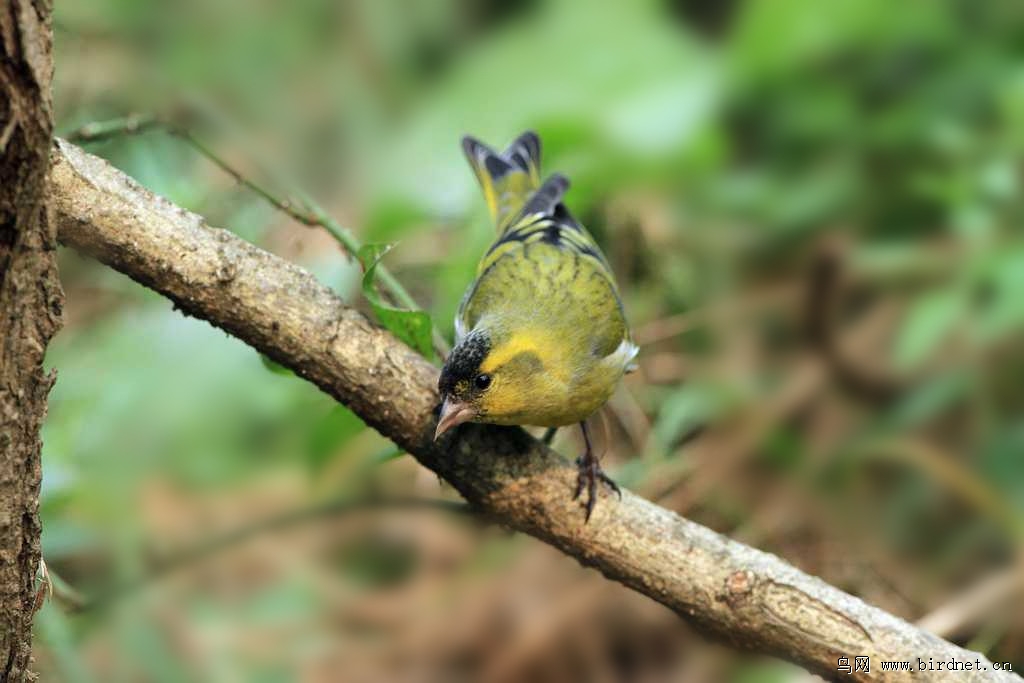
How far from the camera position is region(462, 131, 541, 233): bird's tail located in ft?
8.31

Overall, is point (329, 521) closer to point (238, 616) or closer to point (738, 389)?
point (238, 616)

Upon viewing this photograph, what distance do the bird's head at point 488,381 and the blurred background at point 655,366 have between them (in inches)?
31.1

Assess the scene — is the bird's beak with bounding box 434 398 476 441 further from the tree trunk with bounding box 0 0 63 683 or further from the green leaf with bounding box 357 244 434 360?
the tree trunk with bounding box 0 0 63 683

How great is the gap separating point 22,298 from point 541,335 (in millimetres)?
1004

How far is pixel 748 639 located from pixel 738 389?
246 cm

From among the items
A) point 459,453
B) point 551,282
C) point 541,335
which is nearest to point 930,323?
point 551,282

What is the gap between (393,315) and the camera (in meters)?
1.65

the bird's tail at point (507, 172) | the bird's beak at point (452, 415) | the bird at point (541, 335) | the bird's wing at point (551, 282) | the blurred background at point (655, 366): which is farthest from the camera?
the blurred background at point (655, 366)

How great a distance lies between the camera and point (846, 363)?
3.94 m

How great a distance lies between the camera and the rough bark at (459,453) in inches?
59.5

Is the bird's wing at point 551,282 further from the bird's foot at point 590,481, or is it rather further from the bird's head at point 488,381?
the bird's foot at point 590,481

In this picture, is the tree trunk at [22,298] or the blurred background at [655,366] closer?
the tree trunk at [22,298]

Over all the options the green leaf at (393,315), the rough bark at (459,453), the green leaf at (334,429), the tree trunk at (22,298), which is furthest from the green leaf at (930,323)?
the tree trunk at (22,298)

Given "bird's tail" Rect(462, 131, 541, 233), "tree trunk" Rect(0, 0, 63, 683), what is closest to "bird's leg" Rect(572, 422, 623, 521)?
"tree trunk" Rect(0, 0, 63, 683)
